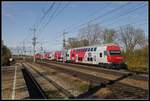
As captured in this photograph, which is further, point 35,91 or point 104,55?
point 104,55

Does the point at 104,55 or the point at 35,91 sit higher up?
the point at 104,55

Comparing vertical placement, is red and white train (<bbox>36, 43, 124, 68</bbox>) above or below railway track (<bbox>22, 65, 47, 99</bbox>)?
above

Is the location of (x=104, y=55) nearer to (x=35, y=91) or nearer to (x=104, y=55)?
(x=104, y=55)

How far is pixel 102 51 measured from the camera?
43906mm

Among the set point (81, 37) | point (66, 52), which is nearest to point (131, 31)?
point (66, 52)

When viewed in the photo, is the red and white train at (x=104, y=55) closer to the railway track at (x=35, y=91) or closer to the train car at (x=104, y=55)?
the train car at (x=104, y=55)

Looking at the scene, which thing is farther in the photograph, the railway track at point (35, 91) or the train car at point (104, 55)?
the train car at point (104, 55)

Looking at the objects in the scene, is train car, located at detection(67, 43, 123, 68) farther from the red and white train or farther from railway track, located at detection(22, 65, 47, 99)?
railway track, located at detection(22, 65, 47, 99)

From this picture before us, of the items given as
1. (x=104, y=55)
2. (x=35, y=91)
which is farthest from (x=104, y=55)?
(x=35, y=91)

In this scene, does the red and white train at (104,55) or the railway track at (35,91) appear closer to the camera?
the railway track at (35,91)

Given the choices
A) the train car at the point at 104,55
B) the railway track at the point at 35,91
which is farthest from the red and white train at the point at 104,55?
the railway track at the point at 35,91

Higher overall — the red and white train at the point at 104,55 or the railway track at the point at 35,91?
the red and white train at the point at 104,55

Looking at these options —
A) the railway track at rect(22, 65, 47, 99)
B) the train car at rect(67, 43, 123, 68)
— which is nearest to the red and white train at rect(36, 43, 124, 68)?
the train car at rect(67, 43, 123, 68)

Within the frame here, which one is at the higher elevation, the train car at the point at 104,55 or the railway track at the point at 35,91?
the train car at the point at 104,55
